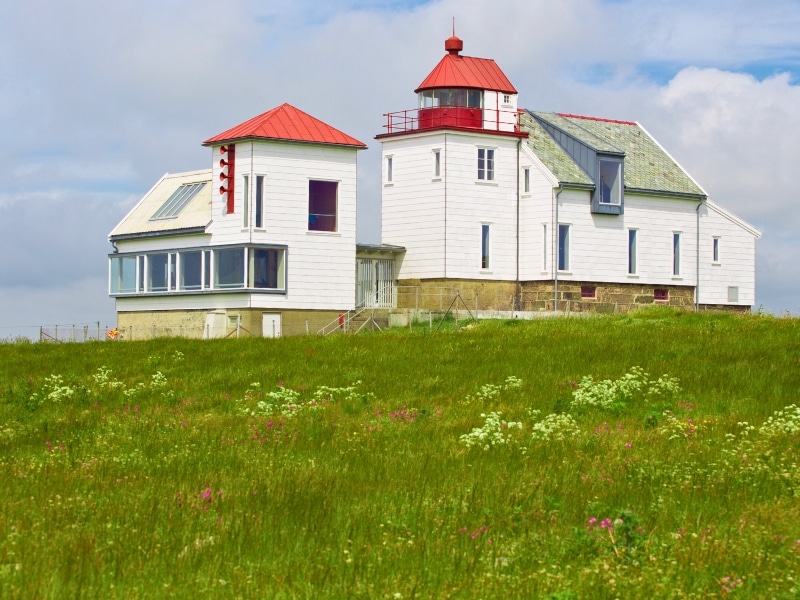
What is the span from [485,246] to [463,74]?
7877 millimetres

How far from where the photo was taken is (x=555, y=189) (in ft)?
166

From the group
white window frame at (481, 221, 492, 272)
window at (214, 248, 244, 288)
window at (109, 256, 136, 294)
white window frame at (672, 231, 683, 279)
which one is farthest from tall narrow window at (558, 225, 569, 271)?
window at (109, 256, 136, 294)

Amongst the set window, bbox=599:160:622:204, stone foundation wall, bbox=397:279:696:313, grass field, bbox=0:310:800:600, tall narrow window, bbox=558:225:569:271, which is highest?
window, bbox=599:160:622:204

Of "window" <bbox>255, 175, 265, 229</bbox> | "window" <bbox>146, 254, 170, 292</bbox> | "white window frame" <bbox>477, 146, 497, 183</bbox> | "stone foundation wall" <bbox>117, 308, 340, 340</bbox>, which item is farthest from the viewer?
"white window frame" <bbox>477, 146, 497, 183</bbox>

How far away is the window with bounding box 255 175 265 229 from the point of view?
152 ft

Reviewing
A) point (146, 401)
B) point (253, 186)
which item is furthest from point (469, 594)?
point (253, 186)

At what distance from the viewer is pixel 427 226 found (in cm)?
5056

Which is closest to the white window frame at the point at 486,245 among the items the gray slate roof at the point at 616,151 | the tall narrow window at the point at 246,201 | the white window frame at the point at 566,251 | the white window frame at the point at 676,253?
the white window frame at the point at 566,251

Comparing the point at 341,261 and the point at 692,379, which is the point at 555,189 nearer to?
the point at 341,261

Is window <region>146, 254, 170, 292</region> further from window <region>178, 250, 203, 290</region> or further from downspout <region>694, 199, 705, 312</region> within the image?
downspout <region>694, 199, 705, 312</region>

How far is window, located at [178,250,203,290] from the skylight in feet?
8.67

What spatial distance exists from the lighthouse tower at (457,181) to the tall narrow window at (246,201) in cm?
807

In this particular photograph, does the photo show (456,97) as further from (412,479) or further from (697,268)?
(412,479)

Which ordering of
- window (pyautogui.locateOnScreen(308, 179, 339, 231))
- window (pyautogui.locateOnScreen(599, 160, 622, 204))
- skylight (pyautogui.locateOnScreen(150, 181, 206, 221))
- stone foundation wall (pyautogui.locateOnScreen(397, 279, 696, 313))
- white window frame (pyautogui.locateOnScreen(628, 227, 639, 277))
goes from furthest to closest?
white window frame (pyautogui.locateOnScreen(628, 227, 639, 277)) < window (pyautogui.locateOnScreen(599, 160, 622, 204)) < skylight (pyautogui.locateOnScreen(150, 181, 206, 221)) < stone foundation wall (pyautogui.locateOnScreen(397, 279, 696, 313)) < window (pyautogui.locateOnScreen(308, 179, 339, 231))
